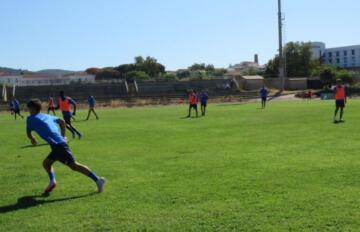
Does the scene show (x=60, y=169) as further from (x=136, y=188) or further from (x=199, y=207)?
(x=199, y=207)

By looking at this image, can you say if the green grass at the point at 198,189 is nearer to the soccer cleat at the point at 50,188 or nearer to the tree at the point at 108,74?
the soccer cleat at the point at 50,188

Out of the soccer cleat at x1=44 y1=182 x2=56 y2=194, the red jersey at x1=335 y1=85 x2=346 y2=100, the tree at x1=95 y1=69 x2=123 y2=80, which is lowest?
the soccer cleat at x1=44 y1=182 x2=56 y2=194

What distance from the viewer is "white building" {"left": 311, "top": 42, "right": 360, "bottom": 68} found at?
15988 centimetres

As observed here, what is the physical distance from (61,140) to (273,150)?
6412mm

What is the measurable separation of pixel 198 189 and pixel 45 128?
281 cm

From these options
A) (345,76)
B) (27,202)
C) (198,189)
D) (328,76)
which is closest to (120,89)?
(328,76)

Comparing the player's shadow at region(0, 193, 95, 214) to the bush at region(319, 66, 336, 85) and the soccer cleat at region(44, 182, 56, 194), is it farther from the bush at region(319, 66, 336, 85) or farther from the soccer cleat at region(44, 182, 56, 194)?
the bush at region(319, 66, 336, 85)

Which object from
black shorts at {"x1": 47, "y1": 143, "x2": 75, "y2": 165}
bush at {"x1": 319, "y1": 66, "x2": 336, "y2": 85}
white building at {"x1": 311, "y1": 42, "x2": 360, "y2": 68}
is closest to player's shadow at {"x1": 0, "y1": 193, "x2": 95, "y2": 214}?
black shorts at {"x1": 47, "y1": 143, "x2": 75, "y2": 165}

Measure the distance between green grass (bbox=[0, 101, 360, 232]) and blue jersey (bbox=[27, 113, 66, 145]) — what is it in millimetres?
979

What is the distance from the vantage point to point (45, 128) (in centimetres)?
889

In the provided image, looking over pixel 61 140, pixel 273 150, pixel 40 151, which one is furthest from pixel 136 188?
pixel 40 151

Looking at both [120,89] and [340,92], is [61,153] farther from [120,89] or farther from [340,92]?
[120,89]

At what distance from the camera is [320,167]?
10.4 m

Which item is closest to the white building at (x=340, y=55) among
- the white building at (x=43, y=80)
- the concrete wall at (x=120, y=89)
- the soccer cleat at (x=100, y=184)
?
the white building at (x=43, y=80)
